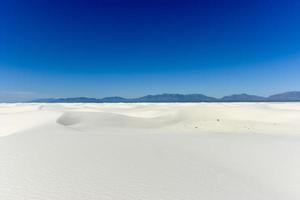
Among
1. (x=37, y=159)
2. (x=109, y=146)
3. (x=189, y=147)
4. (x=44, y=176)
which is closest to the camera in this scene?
(x=44, y=176)

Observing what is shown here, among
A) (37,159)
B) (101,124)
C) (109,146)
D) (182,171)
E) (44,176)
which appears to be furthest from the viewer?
(101,124)

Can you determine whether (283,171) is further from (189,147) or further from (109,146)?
(109,146)

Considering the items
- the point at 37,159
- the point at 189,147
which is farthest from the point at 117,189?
the point at 189,147

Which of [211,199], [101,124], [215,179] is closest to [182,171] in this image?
[215,179]

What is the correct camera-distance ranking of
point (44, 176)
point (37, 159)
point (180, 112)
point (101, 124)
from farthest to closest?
point (180, 112) < point (101, 124) < point (37, 159) < point (44, 176)

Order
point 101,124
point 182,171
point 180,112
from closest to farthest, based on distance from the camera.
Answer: point 182,171 → point 101,124 → point 180,112

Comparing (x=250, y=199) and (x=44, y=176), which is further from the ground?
(x=44, y=176)

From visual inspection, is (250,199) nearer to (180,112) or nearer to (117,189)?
(117,189)

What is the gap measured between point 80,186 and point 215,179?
309 centimetres

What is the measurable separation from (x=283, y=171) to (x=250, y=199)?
2.68 meters

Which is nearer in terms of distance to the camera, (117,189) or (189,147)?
(117,189)

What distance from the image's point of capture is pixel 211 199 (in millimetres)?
4070

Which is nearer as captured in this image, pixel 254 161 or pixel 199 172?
pixel 199 172

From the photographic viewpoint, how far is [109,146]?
7766mm
